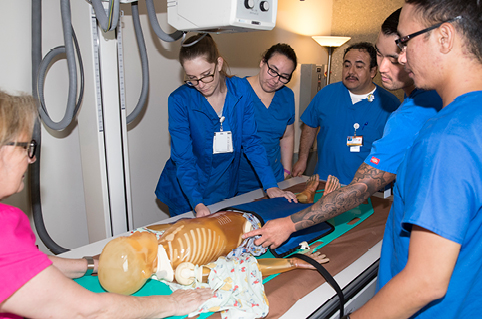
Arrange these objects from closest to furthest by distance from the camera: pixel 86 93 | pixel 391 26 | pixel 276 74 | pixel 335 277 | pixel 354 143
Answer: pixel 391 26 < pixel 335 277 < pixel 86 93 < pixel 276 74 < pixel 354 143

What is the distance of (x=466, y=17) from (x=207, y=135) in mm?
1536

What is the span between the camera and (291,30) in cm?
421

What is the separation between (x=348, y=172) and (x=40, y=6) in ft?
7.88

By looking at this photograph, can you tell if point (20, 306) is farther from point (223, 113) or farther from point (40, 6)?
point (40, 6)

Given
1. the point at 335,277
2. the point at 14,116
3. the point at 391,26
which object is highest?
the point at 391,26

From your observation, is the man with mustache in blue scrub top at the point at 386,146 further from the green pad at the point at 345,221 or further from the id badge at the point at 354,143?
the id badge at the point at 354,143

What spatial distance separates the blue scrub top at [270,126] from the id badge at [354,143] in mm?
504

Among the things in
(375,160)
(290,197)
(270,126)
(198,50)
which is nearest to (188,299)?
(375,160)

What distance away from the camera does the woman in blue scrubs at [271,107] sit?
244 centimetres

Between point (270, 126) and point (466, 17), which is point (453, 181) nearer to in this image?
point (466, 17)

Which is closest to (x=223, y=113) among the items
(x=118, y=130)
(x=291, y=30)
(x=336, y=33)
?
(x=118, y=130)

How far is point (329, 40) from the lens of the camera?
4445mm

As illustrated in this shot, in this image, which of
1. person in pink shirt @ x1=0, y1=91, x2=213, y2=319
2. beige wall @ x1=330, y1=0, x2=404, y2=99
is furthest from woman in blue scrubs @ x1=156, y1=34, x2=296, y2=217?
beige wall @ x1=330, y1=0, x2=404, y2=99

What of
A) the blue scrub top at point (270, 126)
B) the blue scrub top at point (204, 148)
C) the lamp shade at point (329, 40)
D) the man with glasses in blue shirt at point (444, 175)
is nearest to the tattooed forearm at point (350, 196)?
the man with glasses in blue shirt at point (444, 175)
